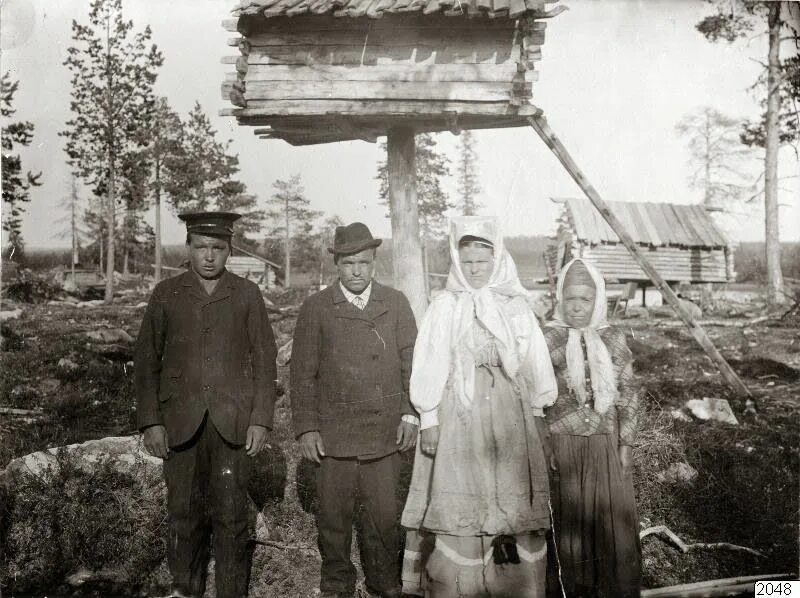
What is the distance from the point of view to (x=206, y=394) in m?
3.26

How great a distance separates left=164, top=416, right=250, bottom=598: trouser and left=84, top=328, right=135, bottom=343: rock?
313 inches

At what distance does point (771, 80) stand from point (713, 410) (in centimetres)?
687

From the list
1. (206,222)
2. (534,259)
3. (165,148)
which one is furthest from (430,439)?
(534,259)

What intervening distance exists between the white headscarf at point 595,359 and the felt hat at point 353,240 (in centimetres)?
118

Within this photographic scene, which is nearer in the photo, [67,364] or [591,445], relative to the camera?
[591,445]

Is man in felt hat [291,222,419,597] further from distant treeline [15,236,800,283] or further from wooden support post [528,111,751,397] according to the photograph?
distant treeline [15,236,800,283]

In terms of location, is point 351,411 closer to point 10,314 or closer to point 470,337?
point 470,337

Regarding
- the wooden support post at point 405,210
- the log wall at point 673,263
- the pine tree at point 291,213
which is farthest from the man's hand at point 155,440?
the log wall at point 673,263

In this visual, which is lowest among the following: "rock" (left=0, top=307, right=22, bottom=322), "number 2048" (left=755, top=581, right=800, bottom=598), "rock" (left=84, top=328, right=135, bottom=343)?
"number 2048" (left=755, top=581, right=800, bottom=598)

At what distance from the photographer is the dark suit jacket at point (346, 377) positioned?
340 cm

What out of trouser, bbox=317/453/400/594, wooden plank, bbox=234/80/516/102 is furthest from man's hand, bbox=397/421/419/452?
wooden plank, bbox=234/80/516/102

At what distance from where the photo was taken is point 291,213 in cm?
905

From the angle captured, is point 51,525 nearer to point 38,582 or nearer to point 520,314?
point 38,582

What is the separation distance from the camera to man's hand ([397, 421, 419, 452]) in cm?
344
